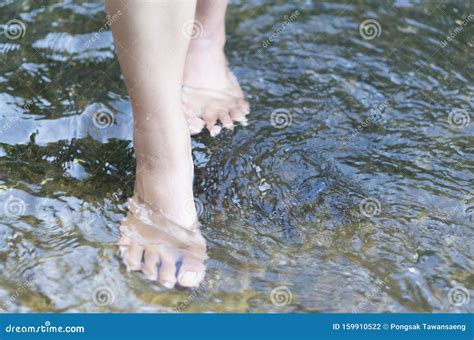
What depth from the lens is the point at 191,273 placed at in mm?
1900

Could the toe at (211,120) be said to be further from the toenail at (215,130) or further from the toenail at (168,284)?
the toenail at (168,284)

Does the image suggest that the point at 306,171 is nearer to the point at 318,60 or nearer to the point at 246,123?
the point at 246,123

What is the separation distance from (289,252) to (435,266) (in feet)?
1.22

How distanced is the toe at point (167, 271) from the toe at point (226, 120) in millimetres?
588

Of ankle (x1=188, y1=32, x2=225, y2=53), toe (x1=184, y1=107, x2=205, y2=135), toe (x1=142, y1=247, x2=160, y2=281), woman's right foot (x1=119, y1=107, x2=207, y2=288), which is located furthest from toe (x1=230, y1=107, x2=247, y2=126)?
toe (x1=142, y1=247, x2=160, y2=281)

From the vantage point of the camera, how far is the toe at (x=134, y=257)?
1.92 metres

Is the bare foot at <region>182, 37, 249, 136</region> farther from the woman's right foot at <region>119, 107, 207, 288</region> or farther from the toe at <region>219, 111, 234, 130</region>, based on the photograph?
the woman's right foot at <region>119, 107, 207, 288</region>

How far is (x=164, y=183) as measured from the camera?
6.49 feet

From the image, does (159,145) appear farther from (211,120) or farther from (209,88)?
(209,88)

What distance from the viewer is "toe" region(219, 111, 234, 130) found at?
2387 millimetres

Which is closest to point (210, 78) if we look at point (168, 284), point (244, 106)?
point (244, 106)

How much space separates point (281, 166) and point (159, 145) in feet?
1.45

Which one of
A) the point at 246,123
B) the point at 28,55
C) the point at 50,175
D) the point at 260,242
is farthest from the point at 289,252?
the point at 28,55

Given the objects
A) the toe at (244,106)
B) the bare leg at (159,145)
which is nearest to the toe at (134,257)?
the bare leg at (159,145)
